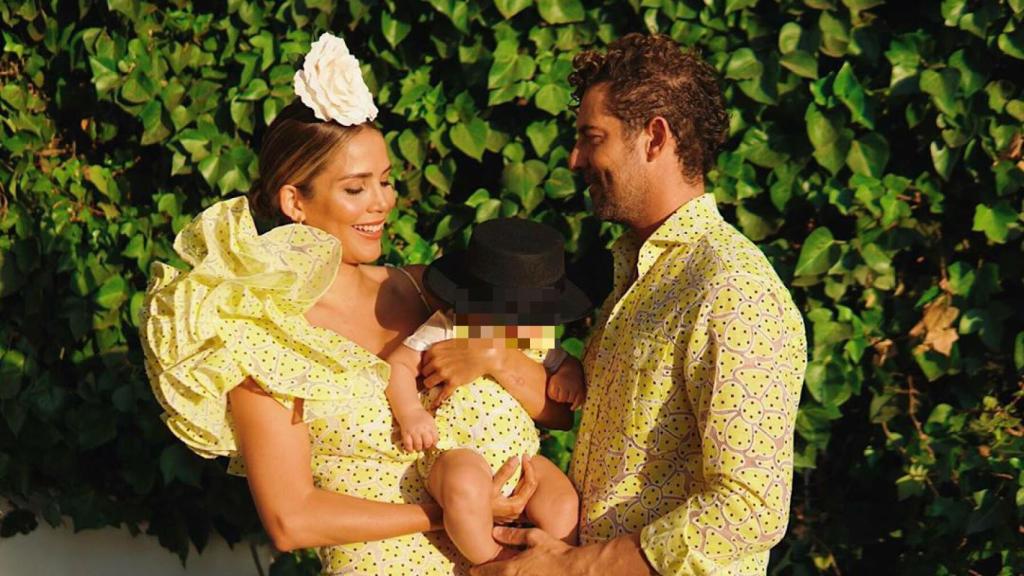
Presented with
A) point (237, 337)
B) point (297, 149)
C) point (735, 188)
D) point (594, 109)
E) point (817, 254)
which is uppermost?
point (594, 109)

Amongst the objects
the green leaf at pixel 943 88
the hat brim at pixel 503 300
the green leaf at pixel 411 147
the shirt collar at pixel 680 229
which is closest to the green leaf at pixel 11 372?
the green leaf at pixel 411 147

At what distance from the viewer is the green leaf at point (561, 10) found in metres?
3.77

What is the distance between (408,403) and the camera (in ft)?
8.95

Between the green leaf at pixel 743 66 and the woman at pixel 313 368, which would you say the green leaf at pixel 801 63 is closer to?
the green leaf at pixel 743 66

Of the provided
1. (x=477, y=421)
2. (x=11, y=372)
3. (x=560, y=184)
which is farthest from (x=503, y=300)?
(x=11, y=372)

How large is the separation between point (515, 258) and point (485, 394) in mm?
287

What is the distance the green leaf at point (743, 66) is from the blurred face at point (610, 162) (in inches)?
40.4

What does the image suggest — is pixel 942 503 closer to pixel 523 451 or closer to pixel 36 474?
pixel 523 451

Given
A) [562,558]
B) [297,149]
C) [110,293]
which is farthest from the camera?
[110,293]

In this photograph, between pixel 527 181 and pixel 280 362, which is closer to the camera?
pixel 280 362

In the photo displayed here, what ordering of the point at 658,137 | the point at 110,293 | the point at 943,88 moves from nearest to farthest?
the point at 658,137 → the point at 943,88 → the point at 110,293

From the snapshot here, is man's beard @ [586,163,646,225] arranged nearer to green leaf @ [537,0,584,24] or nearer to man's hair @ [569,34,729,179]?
man's hair @ [569,34,729,179]

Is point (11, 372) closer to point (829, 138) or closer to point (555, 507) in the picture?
point (555, 507)

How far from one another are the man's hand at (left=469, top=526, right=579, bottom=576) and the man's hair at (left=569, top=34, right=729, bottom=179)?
2.53 ft
